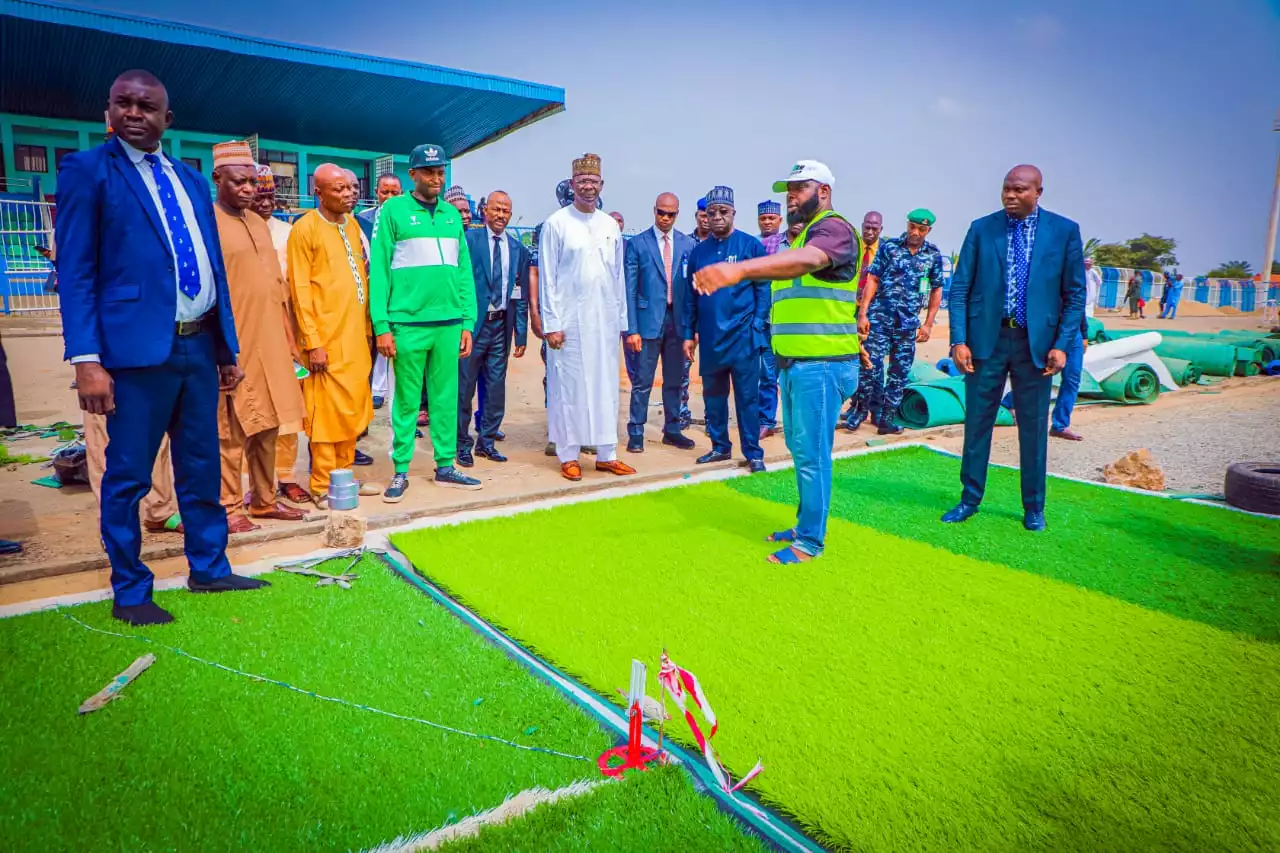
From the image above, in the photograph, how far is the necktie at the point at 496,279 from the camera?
21.1 ft

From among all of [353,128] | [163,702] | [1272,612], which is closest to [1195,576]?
[1272,612]

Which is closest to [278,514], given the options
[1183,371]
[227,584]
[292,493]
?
[292,493]

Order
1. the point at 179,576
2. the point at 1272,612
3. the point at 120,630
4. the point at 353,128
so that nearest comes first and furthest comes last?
the point at 120,630
the point at 1272,612
the point at 179,576
the point at 353,128

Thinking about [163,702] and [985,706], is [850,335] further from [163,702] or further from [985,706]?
[163,702]

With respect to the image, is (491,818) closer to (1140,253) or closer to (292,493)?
(292,493)

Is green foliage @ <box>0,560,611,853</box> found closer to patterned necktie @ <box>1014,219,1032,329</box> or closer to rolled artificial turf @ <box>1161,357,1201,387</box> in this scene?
patterned necktie @ <box>1014,219,1032,329</box>

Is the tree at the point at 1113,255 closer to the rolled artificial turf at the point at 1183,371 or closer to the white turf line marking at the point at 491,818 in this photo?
the rolled artificial turf at the point at 1183,371

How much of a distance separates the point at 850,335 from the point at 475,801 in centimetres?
288

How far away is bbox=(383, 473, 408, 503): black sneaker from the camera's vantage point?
206 inches

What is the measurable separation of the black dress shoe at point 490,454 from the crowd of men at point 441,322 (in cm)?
8

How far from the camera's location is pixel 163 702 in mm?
2680

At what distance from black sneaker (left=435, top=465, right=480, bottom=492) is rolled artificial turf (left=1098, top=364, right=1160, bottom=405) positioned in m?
8.40

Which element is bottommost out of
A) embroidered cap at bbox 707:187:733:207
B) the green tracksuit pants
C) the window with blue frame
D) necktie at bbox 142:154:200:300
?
the green tracksuit pants

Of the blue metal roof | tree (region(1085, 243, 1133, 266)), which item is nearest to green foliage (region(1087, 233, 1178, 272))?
tree (region(1085, 243, 1133, 266))
